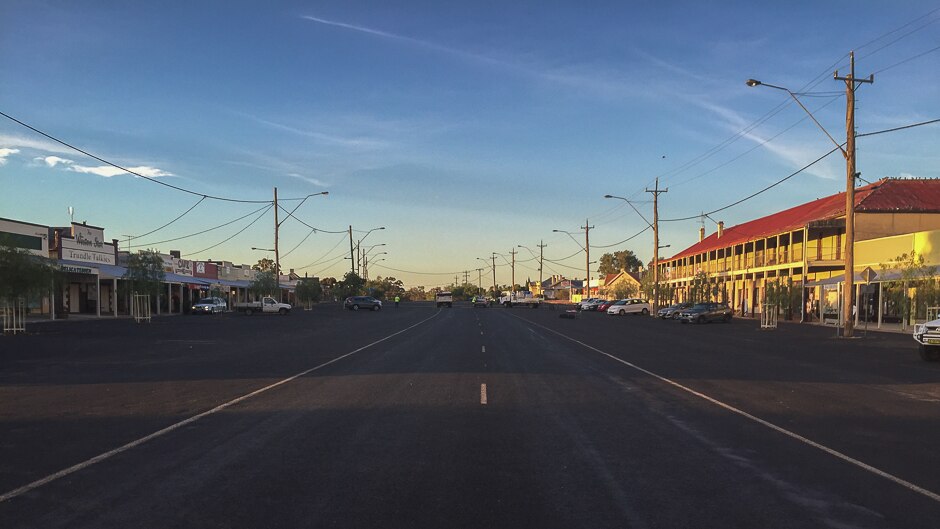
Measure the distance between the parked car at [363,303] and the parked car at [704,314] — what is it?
114ft

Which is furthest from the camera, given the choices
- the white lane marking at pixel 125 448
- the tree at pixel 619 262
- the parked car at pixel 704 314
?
the tree at pixel 619 262

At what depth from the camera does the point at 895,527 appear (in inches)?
203

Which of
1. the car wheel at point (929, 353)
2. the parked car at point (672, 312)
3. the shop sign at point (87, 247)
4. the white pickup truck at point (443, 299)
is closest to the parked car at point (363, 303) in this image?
the white pickup truck at point (443, 299)

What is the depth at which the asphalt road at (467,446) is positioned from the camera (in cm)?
552

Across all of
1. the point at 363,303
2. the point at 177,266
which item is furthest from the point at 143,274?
the point at 363,303

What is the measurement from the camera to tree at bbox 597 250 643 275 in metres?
160

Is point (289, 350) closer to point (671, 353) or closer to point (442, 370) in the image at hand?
point (442, 370)

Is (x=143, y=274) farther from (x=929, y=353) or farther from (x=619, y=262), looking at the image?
(x=619, y=262)

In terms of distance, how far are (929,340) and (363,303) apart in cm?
5912

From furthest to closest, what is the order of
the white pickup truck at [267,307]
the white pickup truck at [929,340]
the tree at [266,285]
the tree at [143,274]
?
the tree at [266,285] < the white pickup truck at [267,307] < the tree at [143,274] < the white pickup truck at [929,340]

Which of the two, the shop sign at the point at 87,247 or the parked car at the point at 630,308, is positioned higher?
the shop sign at the point at 87,247

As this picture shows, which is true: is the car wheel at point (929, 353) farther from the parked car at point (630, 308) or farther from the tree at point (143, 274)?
the parked car at point (630, 308)

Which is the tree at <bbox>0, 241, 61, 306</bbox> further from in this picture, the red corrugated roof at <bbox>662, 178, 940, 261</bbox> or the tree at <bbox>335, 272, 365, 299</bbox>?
the tree at <bbox>335, 272, 365, 299</bbox>

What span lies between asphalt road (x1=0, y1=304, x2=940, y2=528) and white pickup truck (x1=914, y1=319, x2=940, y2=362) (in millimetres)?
2809
